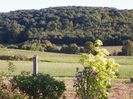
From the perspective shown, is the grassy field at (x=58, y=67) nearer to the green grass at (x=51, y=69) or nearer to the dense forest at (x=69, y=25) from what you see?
the green grass at (x=51, y=69)

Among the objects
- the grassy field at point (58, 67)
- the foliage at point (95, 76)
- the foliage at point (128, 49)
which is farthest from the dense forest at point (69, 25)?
the foliage at point (95, 76)

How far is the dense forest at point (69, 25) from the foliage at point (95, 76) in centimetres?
6560

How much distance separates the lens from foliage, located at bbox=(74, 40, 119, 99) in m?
10.8

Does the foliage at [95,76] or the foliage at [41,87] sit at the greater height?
the foliage at [95,76]

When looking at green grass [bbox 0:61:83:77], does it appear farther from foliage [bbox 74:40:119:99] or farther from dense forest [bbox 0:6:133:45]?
dense forest [bbox 0:6:133:45]

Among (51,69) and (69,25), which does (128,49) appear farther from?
(69,25)

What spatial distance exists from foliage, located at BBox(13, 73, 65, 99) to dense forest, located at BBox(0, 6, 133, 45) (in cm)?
6469

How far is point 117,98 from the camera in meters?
13.7

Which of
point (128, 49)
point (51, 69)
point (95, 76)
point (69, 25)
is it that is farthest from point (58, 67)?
point (69, 25)

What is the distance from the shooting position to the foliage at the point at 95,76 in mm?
10781

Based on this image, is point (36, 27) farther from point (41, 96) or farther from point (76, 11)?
point (41, 96)

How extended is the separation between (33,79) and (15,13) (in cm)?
9121

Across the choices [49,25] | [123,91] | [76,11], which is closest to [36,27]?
[49,25]

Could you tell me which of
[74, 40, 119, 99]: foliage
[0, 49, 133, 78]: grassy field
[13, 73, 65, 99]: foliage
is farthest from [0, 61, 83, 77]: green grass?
[74, 40, 119, 99]: foliage
